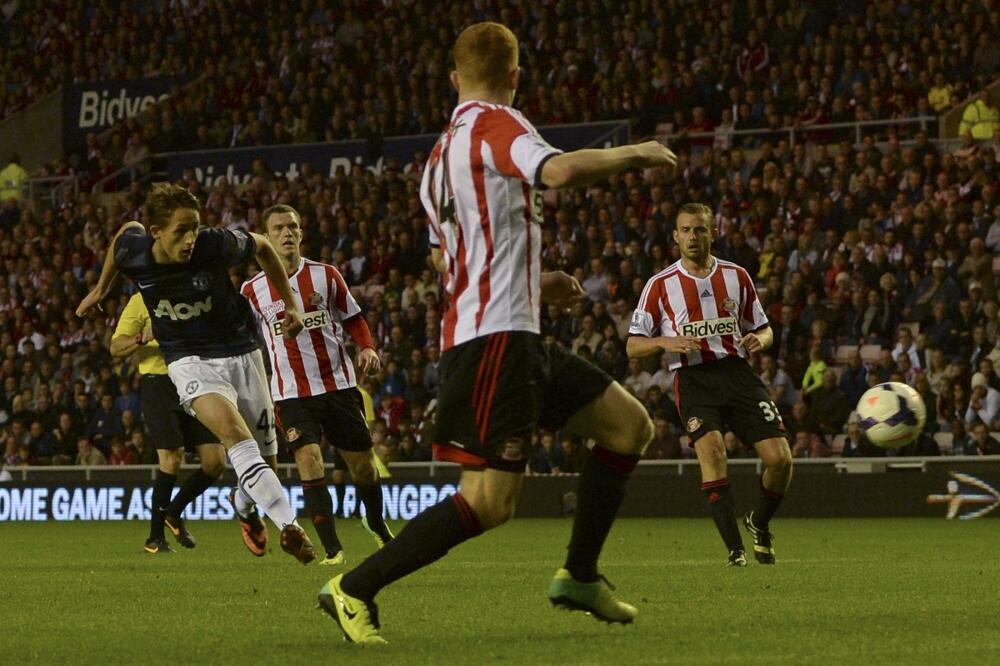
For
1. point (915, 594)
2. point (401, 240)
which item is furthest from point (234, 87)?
point (915, 594)

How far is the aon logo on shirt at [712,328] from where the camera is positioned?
10766mm

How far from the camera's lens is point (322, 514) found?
11.0m

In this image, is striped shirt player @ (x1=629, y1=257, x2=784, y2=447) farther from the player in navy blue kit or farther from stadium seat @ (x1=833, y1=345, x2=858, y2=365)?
stadium seat @ (x1=833, y1=345, x2=858, y2=365)

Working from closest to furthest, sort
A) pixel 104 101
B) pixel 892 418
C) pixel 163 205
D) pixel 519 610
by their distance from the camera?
pixel 519 610 → pixel 163 205 → pixel 892 418 → pixel 104 101

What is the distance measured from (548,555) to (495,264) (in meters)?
6.38

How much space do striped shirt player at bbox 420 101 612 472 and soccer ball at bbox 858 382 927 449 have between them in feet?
19.3

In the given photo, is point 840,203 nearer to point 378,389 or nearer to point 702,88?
point 702,88

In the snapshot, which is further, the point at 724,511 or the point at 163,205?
the point at 724,511

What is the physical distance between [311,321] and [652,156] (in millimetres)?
6308

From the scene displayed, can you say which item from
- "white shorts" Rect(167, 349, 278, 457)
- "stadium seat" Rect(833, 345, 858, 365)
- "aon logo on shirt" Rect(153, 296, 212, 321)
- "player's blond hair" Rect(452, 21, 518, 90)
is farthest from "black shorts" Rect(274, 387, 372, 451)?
"stadium seat" Rect(833, 345, 858, 365)

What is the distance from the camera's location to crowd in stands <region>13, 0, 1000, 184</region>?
23641 millimetres

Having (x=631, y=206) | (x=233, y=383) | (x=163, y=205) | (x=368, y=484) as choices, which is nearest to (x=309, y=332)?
(x=368, y=484)

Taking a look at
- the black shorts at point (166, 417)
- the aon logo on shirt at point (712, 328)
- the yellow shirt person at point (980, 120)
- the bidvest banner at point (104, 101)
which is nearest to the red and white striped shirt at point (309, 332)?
the black shorts at point (166, 417)

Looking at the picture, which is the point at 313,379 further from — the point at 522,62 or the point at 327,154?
the point at 327,154
